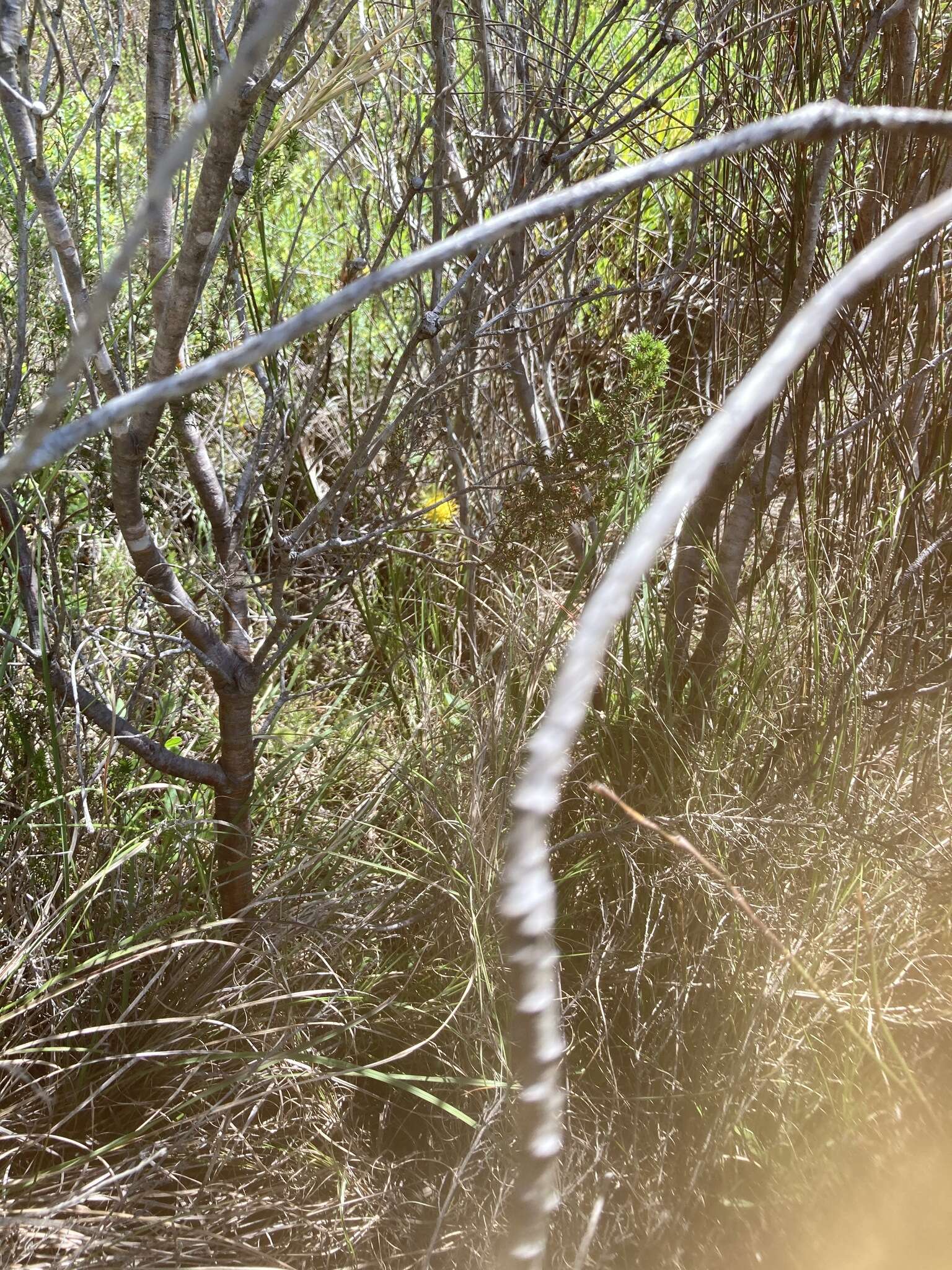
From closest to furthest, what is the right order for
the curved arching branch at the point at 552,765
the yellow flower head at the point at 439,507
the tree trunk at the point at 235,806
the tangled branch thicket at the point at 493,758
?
the curved arching branch at the point at 552,765
the tangled branch thicket at the point at 493,758
the tree trunk at the point at 235,806
the yellow flower head at the point at 439,507

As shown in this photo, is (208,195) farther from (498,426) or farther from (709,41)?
(498,426)

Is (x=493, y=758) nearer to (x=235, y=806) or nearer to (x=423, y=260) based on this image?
(x=235, y=806)

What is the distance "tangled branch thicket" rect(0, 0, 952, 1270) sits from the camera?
1382mm

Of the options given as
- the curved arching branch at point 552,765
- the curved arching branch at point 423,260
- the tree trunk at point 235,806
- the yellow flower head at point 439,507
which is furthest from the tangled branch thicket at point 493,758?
the curved arching branch at point 552,765

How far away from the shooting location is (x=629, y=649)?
1859mm

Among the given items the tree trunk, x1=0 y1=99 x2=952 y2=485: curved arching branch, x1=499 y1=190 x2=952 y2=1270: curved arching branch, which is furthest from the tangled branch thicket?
x1=499 y1=190 x2=952 y2=1270: curved arching branch

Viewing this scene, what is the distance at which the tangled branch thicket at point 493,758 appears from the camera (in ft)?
4.53

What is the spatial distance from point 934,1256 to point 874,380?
1.42m

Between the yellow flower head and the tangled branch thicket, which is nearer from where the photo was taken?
the tangled branch thicket

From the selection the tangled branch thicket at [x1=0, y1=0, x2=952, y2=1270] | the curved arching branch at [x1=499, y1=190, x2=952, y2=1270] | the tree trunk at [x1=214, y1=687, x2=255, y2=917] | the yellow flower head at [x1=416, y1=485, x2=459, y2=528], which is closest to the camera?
the curved arching branch at [x1=499, y1=190, x2=952, y2=1270]

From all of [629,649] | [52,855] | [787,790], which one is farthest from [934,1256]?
[52,855]

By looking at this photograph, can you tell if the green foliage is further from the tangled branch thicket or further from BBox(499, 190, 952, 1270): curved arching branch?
BBox(499, 190, 952, 1270): curved arching branch

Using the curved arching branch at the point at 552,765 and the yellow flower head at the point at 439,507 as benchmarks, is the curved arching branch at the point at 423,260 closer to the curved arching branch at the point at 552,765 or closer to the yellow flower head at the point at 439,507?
the curved arching branch at the point at 552,765

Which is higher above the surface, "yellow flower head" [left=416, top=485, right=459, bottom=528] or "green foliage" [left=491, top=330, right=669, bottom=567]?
"green foliage" [left=491, top=330, right=669, bottom=567]
